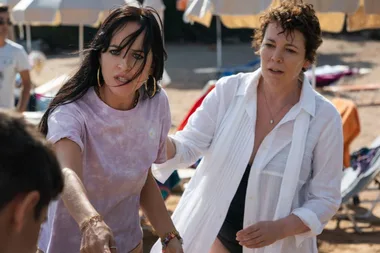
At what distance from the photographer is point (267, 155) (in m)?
2.92

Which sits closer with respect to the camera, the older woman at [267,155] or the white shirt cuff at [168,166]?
the older woman at [267,155]

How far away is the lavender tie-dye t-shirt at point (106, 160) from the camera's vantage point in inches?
91.7

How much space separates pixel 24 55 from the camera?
6.71 metres

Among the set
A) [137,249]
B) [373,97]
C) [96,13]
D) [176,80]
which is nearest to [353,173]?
[96,13]

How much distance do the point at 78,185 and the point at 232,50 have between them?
21.1m

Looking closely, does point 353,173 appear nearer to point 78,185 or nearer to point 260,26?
point 260,26

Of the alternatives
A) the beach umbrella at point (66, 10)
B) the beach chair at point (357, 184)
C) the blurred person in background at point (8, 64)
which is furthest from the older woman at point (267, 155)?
the beach umbrella at point (66, 10)

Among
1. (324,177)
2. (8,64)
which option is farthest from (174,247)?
(8,64)

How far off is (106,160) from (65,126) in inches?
7.5

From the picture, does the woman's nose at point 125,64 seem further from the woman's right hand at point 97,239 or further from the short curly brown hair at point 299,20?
the short curly brown hair at point 299,20

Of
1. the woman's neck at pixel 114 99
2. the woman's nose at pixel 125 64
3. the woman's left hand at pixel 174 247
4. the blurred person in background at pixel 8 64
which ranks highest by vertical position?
the woman's nose at pixel 125 64

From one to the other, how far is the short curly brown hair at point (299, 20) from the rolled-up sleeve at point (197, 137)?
37 cm

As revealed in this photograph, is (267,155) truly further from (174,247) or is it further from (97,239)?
(97,239)

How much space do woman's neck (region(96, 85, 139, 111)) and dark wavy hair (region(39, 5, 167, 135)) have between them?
0.13 feet
